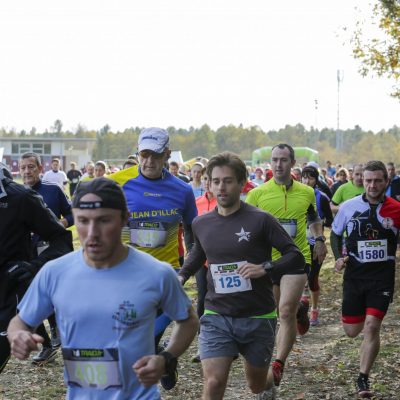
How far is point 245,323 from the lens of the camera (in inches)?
219

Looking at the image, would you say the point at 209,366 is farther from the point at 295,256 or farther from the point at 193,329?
the point at 193,329

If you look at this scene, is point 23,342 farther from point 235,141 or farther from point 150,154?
point 235,141

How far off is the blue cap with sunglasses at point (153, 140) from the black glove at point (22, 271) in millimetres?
1630

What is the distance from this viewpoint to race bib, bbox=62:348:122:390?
3.45 meters

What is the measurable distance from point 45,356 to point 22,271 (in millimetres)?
3562

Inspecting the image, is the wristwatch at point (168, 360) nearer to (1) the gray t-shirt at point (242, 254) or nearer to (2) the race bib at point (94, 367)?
(2) the race bib at point (94, 367)

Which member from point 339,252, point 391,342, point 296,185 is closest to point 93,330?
point 339,252

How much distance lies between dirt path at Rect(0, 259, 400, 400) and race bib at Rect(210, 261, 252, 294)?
1971mm

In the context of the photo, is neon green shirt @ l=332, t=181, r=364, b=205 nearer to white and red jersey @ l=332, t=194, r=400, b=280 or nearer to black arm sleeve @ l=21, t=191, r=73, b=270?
white and red jersey @ l=332, t=194, r=400, b=280

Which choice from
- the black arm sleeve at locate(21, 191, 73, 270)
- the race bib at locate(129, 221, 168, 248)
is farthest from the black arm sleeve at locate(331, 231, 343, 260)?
the black arm sleeve at locate(21, 191, 73, 270)

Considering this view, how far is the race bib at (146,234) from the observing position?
259 inches

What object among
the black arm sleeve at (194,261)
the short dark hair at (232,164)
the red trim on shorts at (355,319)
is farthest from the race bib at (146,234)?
the red trim on shorts at (355,319)

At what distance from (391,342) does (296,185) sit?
95.3 inches

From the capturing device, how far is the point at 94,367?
3.47 meters
